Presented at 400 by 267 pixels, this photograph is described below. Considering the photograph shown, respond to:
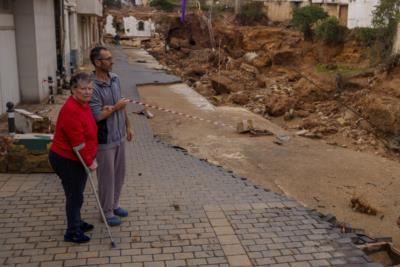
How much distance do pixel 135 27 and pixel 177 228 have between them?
45.0m

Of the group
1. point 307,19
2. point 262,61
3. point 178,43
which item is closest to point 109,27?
point 178,43

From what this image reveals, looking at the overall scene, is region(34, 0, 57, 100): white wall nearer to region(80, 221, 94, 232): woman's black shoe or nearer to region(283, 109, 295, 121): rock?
region(80, 221, 94, 232): woman's black shoe

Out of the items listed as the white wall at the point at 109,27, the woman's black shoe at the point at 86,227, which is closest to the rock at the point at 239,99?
the woman's black shoe at the point at 86,227

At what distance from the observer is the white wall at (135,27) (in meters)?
47.3

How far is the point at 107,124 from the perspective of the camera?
181 inches

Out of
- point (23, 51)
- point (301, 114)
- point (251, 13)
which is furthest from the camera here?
point (251, 13)

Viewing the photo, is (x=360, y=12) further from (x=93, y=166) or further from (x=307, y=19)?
(x=93, y=166)

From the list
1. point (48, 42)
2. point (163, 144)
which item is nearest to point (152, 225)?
point (163, 144)

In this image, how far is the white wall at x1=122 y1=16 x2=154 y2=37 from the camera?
47312mm

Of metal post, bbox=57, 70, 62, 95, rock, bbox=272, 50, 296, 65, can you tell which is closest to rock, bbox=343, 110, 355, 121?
metal post, bbox=57, 70, 62, 95

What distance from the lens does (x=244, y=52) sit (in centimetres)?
3344

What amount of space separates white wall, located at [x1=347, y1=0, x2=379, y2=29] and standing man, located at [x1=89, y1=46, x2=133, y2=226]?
25492 mm

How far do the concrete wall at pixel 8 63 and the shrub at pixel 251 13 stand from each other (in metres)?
35.4

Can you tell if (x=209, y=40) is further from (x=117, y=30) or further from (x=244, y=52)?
(x=117, y=30)
